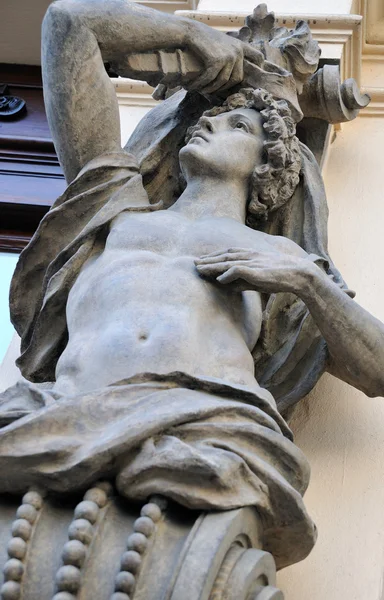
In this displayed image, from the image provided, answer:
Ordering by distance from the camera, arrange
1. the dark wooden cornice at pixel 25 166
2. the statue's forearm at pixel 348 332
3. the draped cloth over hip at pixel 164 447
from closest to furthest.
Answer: the draped cloth over hip at pixel 164 447
the statue's forearm at pixel 348 332
the dark wooden cornice at pixel 25 166

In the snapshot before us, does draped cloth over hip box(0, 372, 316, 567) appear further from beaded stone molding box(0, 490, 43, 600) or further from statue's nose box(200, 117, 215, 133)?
statue's nose box(200, 117, 215, 133)

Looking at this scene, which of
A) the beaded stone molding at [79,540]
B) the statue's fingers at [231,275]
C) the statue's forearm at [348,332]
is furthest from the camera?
the statue's forearm at [348,332]

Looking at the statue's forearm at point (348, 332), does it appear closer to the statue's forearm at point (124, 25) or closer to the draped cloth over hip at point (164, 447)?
the draped cloth over hip at point (164, 447)

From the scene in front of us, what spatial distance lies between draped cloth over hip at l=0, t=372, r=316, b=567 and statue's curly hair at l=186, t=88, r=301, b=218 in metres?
0.95

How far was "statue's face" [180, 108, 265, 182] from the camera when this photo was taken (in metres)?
3.67

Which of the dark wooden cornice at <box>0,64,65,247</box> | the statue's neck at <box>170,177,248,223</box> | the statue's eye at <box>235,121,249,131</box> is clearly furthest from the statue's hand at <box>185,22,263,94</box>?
the dark wooden cornice at <box>0,64,65,247</box>

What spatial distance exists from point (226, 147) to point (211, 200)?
6.3 inches

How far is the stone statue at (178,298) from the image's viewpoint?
8.85ft

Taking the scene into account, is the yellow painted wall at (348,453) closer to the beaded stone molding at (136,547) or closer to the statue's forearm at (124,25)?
the beaded stone molding at (136,547)

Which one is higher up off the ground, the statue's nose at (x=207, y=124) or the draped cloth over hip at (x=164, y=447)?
the statue's nose at (x=207, y=124)

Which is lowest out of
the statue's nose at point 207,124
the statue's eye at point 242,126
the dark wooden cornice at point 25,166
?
the dark wooden cornice at point 25,166

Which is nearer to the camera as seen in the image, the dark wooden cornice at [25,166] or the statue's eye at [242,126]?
the statue's eye at [242,126]

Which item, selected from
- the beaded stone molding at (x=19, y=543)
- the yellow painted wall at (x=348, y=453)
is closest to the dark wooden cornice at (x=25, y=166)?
the yellow painted wall at (x=348, y=453)

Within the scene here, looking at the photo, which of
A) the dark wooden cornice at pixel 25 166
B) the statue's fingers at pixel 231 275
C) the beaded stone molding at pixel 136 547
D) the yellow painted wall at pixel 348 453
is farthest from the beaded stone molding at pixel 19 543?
the dark wooden cornice at pixel 25 166
